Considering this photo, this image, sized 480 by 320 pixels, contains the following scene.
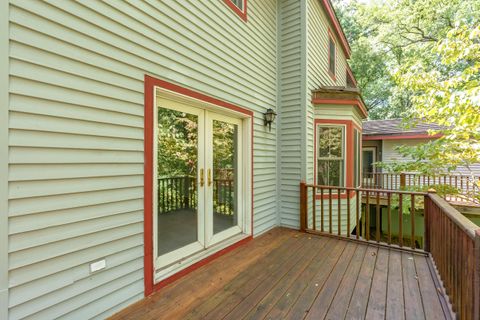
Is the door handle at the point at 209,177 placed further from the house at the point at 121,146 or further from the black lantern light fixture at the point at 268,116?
the black lantern light fixture at the point at 268,116

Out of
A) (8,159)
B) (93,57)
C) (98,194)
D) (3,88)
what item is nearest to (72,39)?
(93,57)

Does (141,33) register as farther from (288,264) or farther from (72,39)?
(288,264)

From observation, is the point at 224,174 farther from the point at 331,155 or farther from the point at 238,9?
the point at 331,155

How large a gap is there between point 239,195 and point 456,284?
258 centimetres

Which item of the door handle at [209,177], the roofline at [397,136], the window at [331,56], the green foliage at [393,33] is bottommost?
the door handle at [209,177]

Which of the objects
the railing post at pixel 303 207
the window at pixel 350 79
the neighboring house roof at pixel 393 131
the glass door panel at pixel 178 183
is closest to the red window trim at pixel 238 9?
the glass door panel at pixel 178 183

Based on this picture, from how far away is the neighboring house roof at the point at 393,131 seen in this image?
370 inches

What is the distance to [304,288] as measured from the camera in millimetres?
2365

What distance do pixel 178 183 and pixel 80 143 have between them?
118 centimetres

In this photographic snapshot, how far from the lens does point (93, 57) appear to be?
181 cm

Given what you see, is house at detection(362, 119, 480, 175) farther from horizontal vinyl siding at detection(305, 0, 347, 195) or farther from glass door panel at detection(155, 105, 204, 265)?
glass door panel at detection(155, 105, 204, 265)

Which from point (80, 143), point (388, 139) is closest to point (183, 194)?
point (80, 143)

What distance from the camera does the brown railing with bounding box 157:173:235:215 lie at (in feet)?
8.34

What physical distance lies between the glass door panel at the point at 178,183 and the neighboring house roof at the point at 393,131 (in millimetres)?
8844
